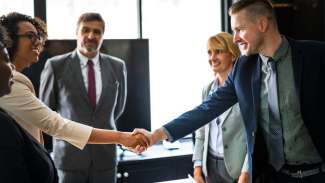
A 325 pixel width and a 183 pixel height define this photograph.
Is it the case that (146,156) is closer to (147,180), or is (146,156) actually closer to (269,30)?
(147,180)

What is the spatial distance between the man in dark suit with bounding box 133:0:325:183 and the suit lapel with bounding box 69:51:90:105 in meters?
1.21

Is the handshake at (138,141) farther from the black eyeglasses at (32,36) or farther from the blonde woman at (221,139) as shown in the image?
the black eyeglasses at (32,36)

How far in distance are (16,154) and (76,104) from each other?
1726mm

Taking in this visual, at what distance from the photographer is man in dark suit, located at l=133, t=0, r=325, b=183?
6.30ft

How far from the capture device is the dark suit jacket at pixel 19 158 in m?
1.18

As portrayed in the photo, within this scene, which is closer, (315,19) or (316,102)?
(316,102)

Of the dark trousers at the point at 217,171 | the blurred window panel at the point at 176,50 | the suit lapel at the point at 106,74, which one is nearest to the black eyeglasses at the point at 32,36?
the suit lapel at the point at 106,74

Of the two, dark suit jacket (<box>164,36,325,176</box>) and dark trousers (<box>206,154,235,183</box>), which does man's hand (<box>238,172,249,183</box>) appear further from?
dark suit jacket (<box>164,36,325,176</box>)

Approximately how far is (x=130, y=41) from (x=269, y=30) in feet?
5.60

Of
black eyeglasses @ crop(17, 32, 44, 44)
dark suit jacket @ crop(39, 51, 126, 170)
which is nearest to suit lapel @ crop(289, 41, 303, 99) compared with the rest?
black eyeglasses @ crop(17, 32, 44, 44)

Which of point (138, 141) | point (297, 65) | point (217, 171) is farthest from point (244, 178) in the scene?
point (297, 65)

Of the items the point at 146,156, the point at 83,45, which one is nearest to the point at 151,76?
the point at 146,156

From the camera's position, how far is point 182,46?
4160 mm

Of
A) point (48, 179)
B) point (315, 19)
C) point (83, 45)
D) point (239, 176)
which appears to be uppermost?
point (315, 19)
